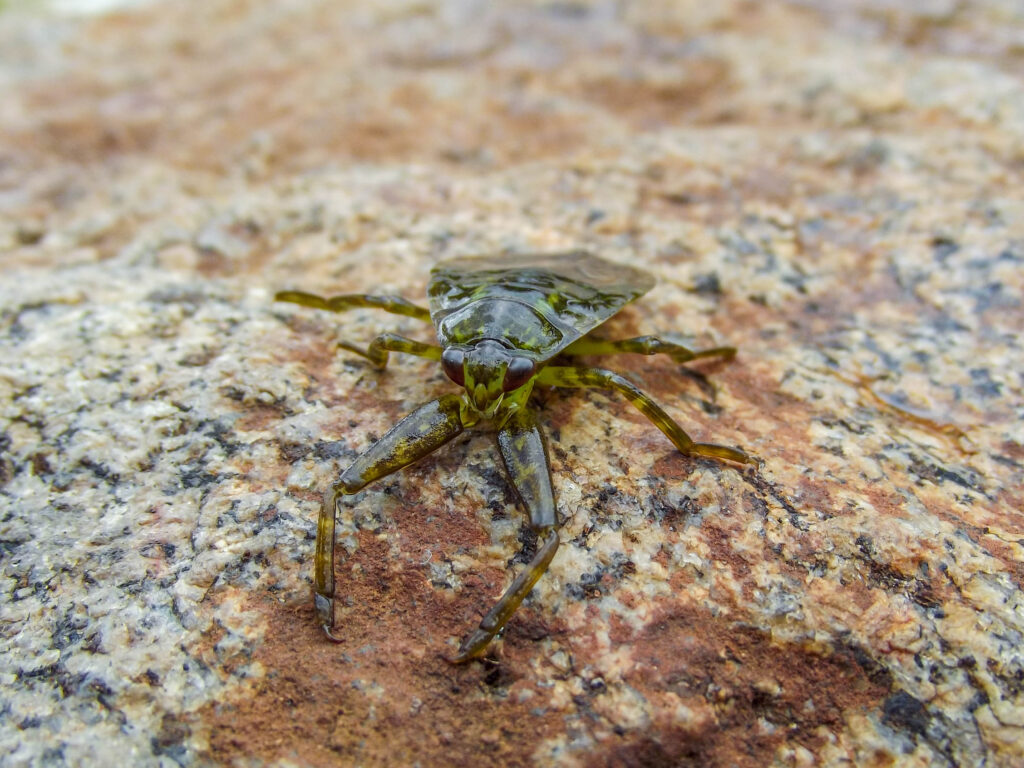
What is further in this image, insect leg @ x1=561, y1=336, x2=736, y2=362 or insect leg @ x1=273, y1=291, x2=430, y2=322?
insect leg @ x1=273, y1=291, x2=430, y2=322

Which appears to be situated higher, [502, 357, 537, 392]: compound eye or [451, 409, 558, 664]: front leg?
[502, 357, 537, 392]: compound eye

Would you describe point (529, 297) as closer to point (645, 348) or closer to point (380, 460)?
point (645, 348)

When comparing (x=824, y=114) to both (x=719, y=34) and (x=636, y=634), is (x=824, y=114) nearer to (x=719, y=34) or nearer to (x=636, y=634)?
(x=719, y=34)

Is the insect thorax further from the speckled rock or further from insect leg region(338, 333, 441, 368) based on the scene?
the speckled rock

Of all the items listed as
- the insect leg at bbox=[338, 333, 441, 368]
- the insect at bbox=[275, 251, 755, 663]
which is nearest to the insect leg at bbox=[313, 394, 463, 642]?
the insect at bbox=[275, 251, 755, 663]

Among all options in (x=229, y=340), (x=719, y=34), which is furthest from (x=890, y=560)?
(x=719, y=34)

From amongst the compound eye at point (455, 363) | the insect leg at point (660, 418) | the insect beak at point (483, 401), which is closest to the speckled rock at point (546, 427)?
the insect leg at point (660, 418)

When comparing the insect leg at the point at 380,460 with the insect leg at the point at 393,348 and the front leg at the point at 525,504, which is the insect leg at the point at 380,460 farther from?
the insect leg at the point at 393,348

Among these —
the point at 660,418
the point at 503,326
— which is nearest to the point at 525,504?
the point at 660,418
